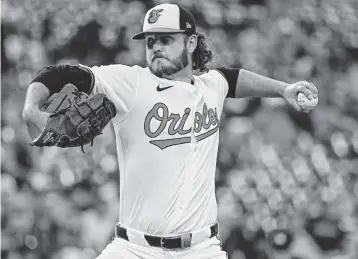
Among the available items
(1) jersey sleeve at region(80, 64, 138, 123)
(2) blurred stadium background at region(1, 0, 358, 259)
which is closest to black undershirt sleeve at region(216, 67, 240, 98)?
(1) jersey sleeve at region(80, 64, 138, 123)

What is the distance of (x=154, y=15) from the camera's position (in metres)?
2.51

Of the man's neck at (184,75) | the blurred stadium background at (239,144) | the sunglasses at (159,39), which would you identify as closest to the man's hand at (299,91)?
the man's neck at (184,75)

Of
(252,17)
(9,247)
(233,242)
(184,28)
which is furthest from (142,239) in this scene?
(252,17)

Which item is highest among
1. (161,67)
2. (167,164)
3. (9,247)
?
(161,67)

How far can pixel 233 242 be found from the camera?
467cm

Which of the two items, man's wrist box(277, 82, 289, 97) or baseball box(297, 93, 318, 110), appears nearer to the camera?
baseball box(297, 93, 318, 110)

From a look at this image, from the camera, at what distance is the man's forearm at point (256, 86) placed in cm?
266

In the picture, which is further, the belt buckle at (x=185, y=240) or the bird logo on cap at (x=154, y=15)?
Answer: the bird logo on cap at (x=154, y=15)

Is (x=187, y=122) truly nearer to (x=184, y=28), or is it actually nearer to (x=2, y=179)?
(x=184, y=28)

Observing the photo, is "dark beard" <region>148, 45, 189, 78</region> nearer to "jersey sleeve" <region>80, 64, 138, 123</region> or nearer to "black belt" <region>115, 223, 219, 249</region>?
"jersey sleeve" <region>80, 64, 138, 123</region>

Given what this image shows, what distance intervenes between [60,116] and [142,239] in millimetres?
530

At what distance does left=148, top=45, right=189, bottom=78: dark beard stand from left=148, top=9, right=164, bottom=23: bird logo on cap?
0.53 feet

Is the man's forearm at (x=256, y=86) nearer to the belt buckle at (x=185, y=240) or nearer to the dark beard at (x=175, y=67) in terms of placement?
the dark beard at (x=175, y=67)

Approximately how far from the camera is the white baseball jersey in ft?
7.70
